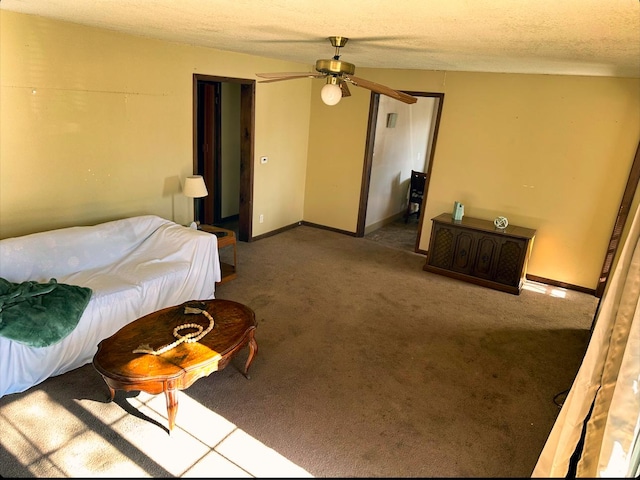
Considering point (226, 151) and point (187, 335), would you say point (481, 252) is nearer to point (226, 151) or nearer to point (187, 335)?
point (187, 335)

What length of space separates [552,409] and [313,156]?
4.51 meters

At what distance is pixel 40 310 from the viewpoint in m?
2.60

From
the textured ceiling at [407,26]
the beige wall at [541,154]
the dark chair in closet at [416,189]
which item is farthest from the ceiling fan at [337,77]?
the dark chair in closet at [416,189]

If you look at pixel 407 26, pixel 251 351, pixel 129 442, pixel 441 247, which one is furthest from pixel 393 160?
pixel 129 442

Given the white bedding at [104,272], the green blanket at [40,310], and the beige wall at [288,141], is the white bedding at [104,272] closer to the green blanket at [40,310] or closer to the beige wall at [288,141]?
the green blanket at [40,310]

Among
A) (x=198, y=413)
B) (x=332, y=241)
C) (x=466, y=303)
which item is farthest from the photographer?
(x=332, y=241)

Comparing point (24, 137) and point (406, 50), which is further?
point (406, 50)

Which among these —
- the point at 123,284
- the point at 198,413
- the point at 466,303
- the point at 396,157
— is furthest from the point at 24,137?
the point at 396,157

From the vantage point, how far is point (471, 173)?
5.13m

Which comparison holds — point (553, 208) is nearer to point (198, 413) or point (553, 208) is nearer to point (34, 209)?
point (198, 413)

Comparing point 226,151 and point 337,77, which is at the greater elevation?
point 337,77

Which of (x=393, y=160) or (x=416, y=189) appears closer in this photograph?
(x=393, y=160)

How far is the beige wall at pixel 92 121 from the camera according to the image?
10.2ft

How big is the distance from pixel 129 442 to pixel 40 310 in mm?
1010
